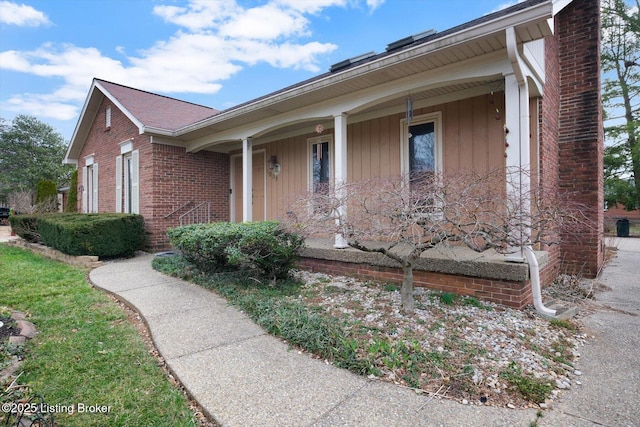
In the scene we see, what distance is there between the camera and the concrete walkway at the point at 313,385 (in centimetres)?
206

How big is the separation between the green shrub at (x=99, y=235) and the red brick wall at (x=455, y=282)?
5081mm

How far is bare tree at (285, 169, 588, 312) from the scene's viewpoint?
322cm

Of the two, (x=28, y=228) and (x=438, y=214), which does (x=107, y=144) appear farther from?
(x=438, y=214)

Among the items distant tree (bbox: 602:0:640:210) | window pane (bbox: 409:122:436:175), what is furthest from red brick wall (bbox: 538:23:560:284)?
distant tree (bbox: 602:0:640:210)

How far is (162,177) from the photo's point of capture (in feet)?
28.6

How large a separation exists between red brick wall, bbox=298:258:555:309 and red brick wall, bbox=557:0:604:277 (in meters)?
1.45

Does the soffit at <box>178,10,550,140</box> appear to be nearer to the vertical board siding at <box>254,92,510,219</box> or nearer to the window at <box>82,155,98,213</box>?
the vertical board siding at <box>254,92,510,219</box>

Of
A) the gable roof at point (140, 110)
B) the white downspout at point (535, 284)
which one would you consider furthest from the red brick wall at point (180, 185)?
the white downspout at point (535, 284)

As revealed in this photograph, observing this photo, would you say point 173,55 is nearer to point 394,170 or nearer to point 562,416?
point 394,170

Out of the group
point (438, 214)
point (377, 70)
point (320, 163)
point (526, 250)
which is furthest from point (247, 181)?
point (526, 250)

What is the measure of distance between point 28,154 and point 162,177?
99.6ft

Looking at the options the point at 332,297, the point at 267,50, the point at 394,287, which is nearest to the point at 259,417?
the point at 332,297

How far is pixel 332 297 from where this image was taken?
4.41m

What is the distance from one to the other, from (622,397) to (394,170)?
4.63m
